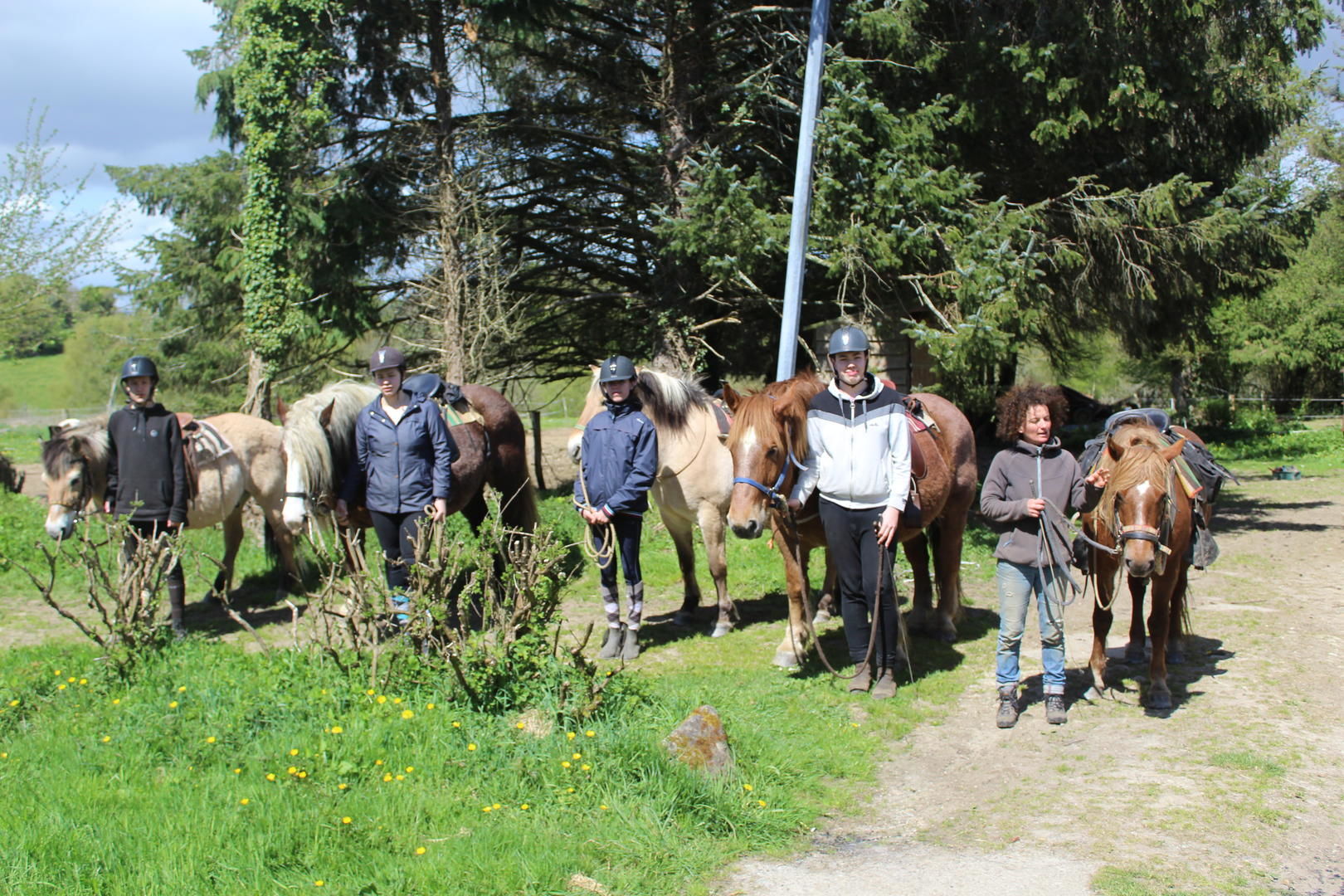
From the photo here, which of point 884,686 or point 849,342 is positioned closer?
point 849,342

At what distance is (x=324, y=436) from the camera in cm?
662

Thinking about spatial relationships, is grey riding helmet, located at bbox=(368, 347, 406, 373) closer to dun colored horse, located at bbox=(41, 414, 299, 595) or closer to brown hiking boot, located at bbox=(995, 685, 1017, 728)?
dun colored horse, located at bbox=(41, 414, 299, 595)

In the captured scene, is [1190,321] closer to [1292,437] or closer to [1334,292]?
[1292,437]

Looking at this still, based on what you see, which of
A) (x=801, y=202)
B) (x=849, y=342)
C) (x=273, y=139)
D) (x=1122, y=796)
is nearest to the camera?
(x=1122, y=796)

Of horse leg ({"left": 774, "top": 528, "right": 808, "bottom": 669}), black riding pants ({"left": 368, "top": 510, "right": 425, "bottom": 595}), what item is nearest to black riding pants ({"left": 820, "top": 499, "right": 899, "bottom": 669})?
horse leg ({"left": 774, "top": 528, "right": 808, "bottom": 669})

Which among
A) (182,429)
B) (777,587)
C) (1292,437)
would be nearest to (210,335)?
(182,429)

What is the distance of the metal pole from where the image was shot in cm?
879

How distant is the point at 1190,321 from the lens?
12625 mm

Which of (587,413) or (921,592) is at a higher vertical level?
(587,413)

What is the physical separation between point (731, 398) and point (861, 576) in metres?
1.31

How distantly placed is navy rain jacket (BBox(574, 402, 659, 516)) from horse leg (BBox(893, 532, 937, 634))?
2.23 m

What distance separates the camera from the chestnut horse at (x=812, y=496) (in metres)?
5.50

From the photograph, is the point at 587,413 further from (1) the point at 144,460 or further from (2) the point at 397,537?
(1) the point at 144,460

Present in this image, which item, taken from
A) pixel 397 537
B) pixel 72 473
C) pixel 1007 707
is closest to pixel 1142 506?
pixel 1007 707
